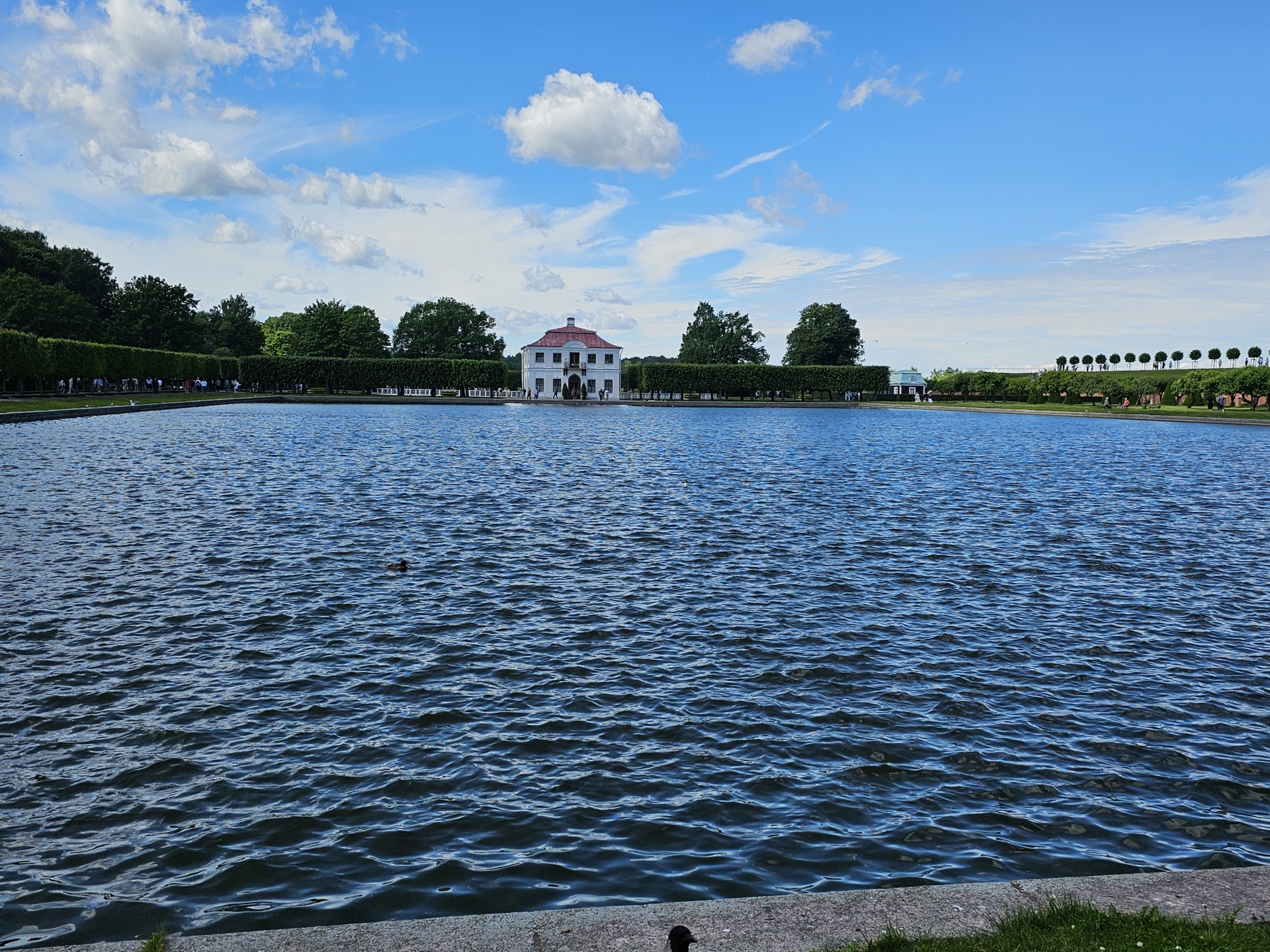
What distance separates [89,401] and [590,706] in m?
72.8

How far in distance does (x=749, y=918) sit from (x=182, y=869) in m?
4.31

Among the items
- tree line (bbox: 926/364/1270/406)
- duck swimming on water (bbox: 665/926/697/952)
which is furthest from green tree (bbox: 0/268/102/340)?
tree line (bbox: 926/364/1270/406)

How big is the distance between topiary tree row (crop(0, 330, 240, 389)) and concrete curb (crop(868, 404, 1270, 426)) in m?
89.7

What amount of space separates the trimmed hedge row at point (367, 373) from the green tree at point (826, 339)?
5398cm

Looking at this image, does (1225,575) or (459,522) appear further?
(459,522)

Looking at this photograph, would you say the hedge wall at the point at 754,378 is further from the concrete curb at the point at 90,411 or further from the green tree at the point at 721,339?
the concrete curb at the point at 90,411

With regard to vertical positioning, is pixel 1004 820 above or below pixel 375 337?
below

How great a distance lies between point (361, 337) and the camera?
134750 mm

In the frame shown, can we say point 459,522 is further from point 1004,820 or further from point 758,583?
point 1004,820

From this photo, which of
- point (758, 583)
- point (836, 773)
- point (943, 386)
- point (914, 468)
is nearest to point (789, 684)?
point (836, 773)

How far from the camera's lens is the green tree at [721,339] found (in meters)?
153

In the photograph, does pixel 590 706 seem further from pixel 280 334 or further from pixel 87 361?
pixel 280 334

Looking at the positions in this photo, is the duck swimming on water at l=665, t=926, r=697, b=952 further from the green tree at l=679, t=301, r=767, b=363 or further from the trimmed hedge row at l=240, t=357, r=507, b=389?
the green tree at l=679, t=301, r=767, b=363

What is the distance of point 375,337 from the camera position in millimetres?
137500
